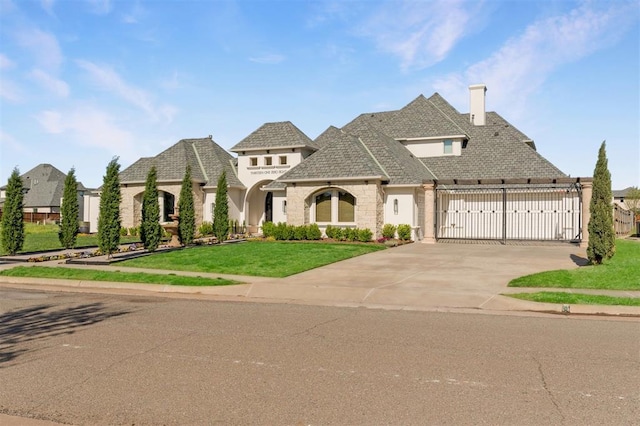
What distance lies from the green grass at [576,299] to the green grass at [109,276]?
24.8 ft

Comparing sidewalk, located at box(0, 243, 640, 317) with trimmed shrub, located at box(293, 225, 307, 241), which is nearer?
sidewalk, located at box(0, 243, 640, 317)

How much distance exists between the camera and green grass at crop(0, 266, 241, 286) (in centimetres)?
1385

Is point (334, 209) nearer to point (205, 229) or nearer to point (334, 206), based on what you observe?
point (334, 206)

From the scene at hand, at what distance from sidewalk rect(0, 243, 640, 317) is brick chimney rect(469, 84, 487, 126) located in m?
22.2

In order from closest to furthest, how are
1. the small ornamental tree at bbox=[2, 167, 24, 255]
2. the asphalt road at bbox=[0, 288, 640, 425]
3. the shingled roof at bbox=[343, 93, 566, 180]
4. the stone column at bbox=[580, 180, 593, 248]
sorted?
the asphalt road at bbox=[0, 288, 640, 425]
the small ornamental tree at bbox=[2, 167, 24, 255]
the stone column at bbox=[580, 180, 593, 248]
the shingled roof at bbox=[343, 93, 566, 180]

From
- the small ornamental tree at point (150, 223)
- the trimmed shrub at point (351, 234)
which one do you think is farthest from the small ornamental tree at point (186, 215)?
the trimmed shrub at point (351, 234)

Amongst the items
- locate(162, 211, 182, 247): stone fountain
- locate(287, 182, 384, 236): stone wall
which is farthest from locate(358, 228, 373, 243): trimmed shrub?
locate(162, 211, 182, 247): stone fountain

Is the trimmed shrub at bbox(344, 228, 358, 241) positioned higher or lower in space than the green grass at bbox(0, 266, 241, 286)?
higher

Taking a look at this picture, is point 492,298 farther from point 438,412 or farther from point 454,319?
point 438,412

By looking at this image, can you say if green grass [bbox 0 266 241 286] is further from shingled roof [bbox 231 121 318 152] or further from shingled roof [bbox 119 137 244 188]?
shingled roof [bbox 231 121 318 152]

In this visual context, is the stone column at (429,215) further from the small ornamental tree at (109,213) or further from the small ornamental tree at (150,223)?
the small ornamental tree at (109,213)

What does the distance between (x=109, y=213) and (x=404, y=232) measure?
15243 mm

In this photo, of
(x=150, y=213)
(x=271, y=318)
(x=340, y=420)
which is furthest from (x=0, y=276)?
(x=340, y=420)

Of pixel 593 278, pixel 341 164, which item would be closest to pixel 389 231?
pixel 341 164
